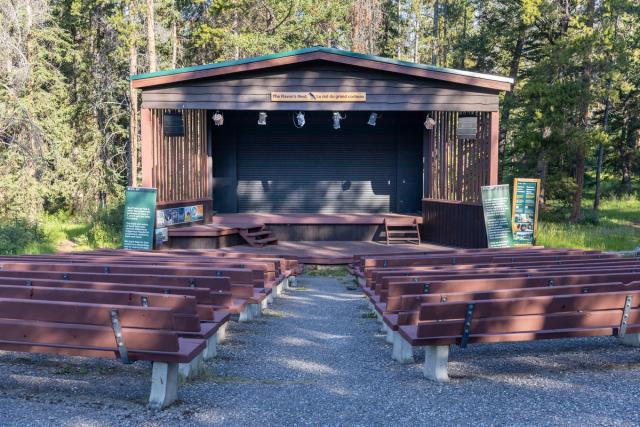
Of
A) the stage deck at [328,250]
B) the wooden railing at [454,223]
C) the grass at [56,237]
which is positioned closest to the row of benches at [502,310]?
the stage deck at [328,250]

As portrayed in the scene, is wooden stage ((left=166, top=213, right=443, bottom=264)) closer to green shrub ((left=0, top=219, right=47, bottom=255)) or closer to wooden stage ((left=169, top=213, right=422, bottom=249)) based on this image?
wooden stage ((left=169, top=213, right=422, bottom=249))

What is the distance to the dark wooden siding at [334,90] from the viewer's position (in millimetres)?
12070

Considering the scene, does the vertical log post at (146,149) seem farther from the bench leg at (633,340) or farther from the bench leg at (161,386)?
the bench leg at (633,340)

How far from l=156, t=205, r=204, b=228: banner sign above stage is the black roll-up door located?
8.77 ft

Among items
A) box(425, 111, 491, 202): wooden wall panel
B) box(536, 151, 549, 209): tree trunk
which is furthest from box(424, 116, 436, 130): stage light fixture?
box(536, 151, 549, 209): tree trunk

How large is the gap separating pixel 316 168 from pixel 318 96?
3928 millimetres

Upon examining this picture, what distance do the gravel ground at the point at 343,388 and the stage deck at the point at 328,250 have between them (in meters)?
6.24

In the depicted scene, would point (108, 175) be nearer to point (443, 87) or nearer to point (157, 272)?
point (443, 87)

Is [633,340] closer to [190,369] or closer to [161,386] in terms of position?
[190,369]

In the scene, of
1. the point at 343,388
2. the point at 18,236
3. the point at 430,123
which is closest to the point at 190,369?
the point at 343,388

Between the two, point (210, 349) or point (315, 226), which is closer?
point (210, 349)

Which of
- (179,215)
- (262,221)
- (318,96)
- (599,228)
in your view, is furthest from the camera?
(599,228)

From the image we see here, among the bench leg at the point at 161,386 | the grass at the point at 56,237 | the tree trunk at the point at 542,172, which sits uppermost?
the tree trunk at the point at 542,172

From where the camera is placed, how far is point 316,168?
15812mm
